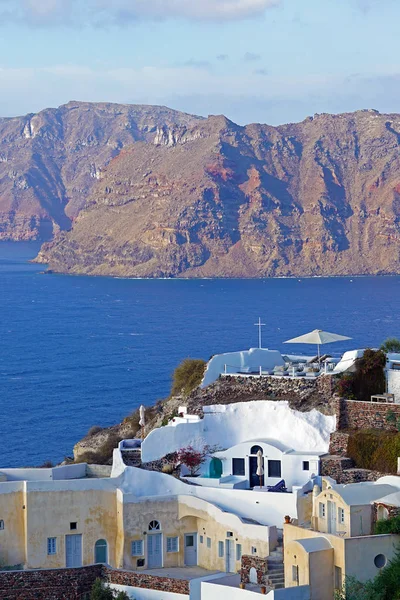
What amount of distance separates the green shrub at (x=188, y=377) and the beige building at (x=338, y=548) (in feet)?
33.6

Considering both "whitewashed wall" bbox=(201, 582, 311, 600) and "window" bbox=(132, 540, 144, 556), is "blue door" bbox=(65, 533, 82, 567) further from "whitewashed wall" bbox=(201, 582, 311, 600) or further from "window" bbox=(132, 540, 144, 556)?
"whitewashed wall" bbox=(201, 582, 311, 600)

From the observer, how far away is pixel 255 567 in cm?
2892

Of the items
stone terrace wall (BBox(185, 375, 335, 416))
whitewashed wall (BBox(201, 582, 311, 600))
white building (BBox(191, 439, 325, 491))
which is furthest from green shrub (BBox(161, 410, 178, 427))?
whitewashed wall (BBox(201, 582, 311, 600))

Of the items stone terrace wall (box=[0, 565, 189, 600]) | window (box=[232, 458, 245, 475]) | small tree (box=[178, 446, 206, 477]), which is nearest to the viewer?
stone terrace wall (box=[0, 565, 189, 600])

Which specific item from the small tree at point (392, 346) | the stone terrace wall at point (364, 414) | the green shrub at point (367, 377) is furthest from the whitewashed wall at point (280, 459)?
the small tree at point (392, 346)

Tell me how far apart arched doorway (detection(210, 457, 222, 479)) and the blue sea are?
3107 centimetres

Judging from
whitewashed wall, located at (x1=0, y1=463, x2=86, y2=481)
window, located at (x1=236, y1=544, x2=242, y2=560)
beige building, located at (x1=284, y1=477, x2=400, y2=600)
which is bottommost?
window, located at (x1=236, y1=544, x2=242, y2=560)

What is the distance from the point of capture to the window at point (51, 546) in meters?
31.2

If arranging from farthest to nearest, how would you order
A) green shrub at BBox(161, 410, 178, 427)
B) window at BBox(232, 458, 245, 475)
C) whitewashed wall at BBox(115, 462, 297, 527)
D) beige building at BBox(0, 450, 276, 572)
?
green shrub at BBox(161, 410, 178, 427) < window at BBox(232, 458, 245, 475) < beige building at BBox(0, 450, 276, 572) < whitewashed wall at BBox(115, 462, 297, 527)

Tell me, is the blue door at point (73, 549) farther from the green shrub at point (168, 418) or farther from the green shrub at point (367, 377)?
the green shrub at point (367, 377)

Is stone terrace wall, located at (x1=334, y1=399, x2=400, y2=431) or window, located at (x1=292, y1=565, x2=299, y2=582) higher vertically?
stone terrace wall, located at (x1=334, y1=399, x2=400, y2=431)

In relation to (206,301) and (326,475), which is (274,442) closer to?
(326,475)

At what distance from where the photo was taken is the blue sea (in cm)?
7912

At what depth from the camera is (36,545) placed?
31125 mm
